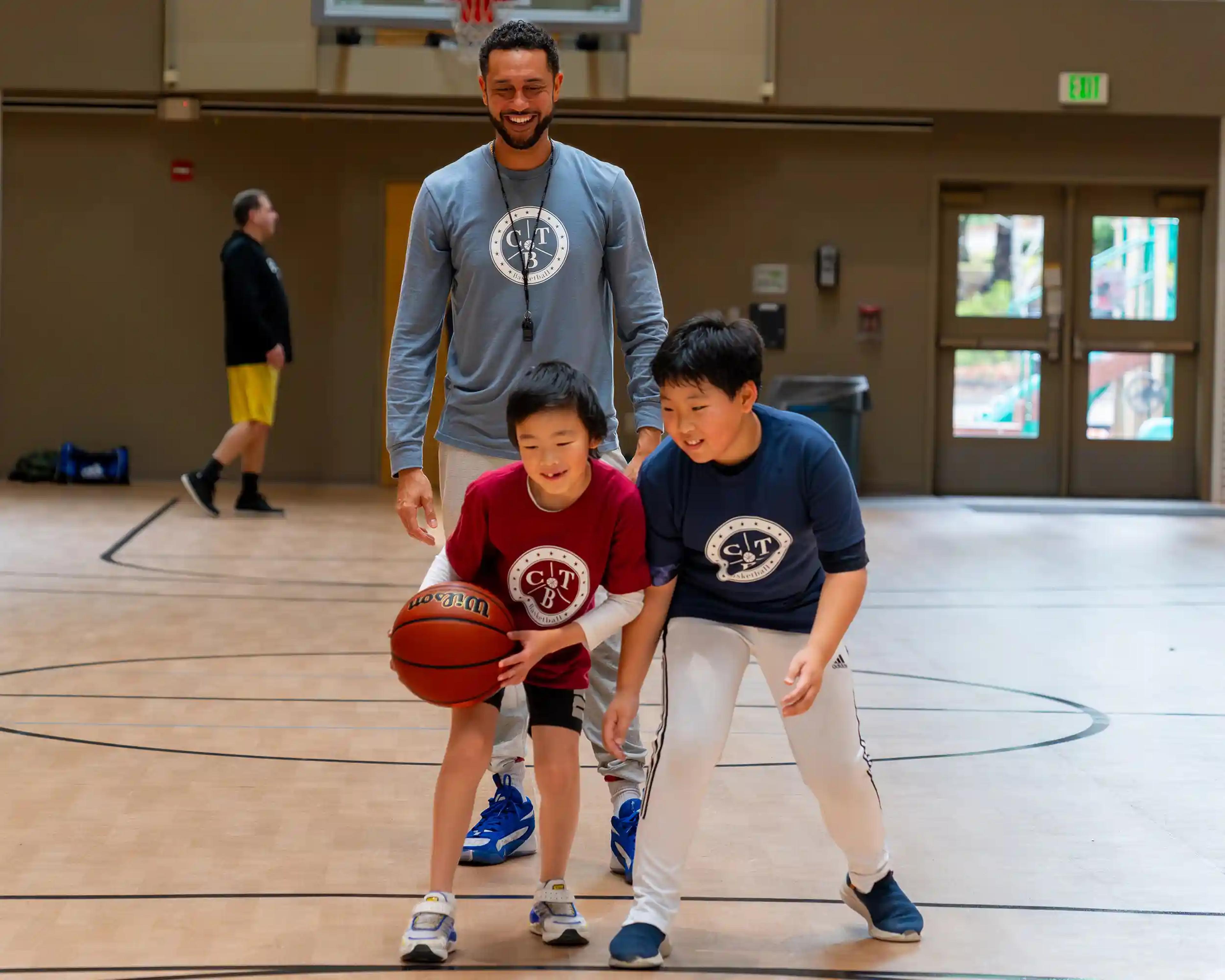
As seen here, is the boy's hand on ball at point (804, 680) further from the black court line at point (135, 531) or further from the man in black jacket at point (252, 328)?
the man in black jacket at point (252, 328)

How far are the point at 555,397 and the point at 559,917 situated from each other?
88cm

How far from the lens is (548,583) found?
260cm


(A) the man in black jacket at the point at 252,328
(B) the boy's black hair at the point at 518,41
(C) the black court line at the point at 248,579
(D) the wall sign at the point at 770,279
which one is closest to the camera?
(B) the boy's black hair at the point at 518,41

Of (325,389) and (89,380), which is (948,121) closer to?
(325,389)

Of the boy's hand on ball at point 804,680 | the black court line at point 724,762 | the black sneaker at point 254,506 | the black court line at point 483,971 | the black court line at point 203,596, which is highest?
the boy's hand on ball at point 804,680

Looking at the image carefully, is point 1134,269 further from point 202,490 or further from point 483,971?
point 483,971

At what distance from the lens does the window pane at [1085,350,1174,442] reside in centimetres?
1136

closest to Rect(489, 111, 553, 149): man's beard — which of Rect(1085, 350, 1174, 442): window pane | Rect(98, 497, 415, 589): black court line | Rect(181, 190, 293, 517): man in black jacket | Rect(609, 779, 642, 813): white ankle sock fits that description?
Rect(609, 779, 642, 813): white ankle sock

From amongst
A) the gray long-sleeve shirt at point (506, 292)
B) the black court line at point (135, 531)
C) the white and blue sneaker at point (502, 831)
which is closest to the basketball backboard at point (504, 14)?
the black court line at point (135, 531)

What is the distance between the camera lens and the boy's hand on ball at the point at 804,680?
242 cm

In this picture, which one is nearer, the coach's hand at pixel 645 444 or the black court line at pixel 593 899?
the black court line at pixel 593 899

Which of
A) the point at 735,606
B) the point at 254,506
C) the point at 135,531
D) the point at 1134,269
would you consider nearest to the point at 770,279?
the point at 1134,269

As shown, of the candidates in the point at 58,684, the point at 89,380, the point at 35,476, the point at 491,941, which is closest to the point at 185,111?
the point at 89,380

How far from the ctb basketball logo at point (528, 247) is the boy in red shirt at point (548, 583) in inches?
15.7
